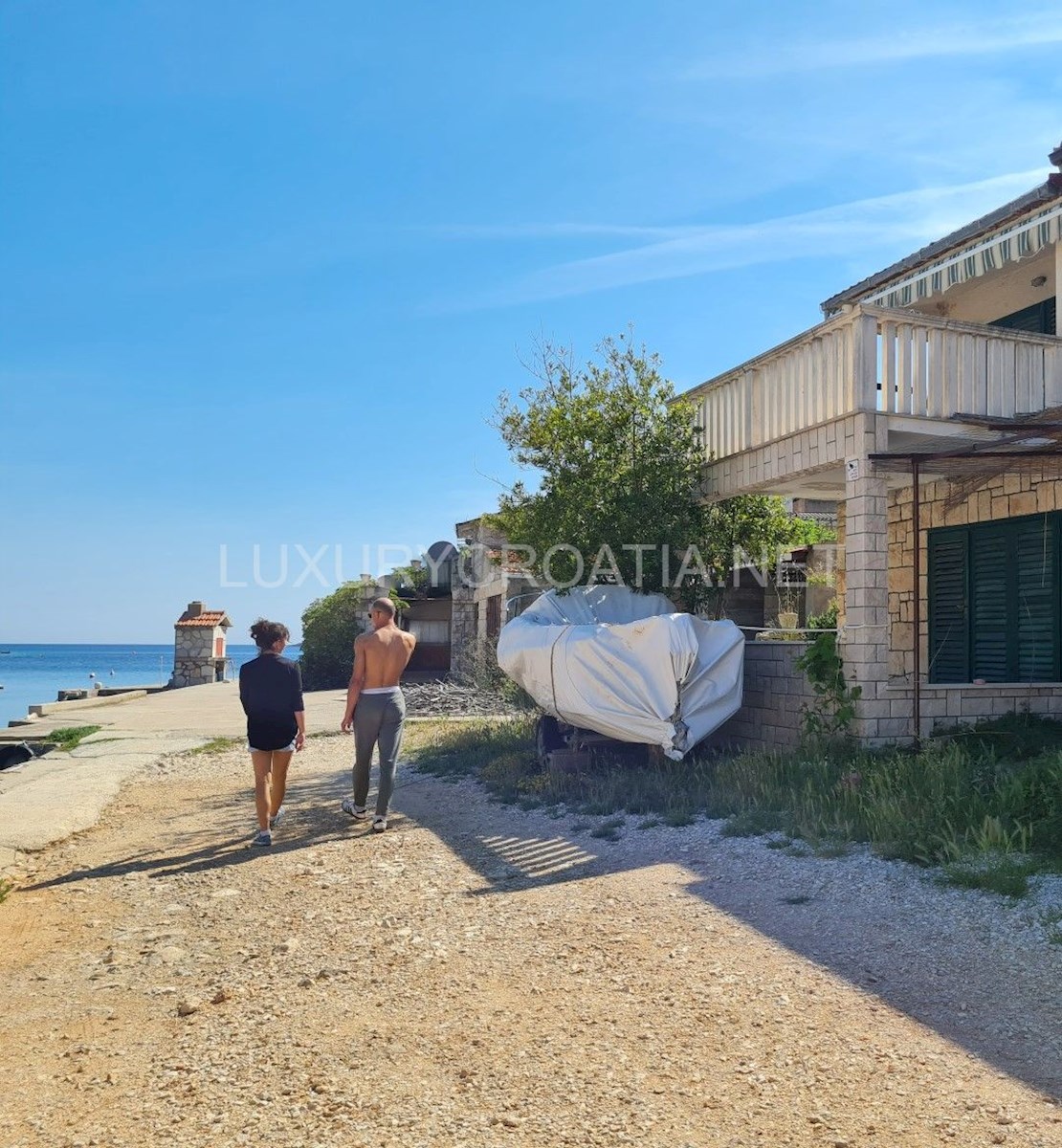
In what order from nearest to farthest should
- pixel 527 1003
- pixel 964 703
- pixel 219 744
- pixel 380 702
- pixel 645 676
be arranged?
pixel 527 1003, pixel 380 702, pixel 645 676, pixel 964 703, pixel 219 744

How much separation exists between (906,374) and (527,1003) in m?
7.19

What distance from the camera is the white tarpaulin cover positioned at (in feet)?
28.2

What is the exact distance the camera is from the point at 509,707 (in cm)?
1585

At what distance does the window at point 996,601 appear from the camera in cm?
1021

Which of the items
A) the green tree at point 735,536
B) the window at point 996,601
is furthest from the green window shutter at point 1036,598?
the green tree at point 735,536

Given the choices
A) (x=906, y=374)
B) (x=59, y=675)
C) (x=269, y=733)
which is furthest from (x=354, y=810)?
(x=59, y=675)

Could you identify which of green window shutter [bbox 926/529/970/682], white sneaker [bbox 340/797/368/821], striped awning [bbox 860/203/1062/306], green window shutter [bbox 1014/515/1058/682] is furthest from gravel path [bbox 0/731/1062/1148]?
striped awning [bbox 860/203/1062/306]

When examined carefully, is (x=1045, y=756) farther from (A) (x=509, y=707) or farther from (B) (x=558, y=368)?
(A) (x=509, y=707)

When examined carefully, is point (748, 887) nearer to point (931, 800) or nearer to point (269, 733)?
point (931, 800)

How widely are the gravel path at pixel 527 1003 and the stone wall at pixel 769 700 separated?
301cm

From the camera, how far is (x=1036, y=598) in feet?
34.0

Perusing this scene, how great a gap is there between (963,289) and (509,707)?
850cm

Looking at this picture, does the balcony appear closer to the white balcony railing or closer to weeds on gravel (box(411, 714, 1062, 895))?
A: the white balcony railing

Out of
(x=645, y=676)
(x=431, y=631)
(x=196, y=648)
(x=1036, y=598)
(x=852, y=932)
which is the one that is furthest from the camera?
(x=196, y=648)
